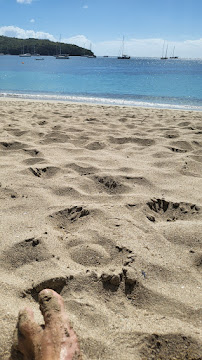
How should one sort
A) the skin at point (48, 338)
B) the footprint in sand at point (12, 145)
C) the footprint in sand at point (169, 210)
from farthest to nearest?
the footprint in sand at point (12, 145), the footprint in sand at point (169, 210), the skin at point (48, 338)

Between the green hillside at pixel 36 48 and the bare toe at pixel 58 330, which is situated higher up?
the green hillside at pixel 36 48

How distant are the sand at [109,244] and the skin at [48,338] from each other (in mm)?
109

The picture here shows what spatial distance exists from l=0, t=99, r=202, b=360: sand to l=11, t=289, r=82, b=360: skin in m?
0.11

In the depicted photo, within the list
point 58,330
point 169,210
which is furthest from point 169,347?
point 169,210

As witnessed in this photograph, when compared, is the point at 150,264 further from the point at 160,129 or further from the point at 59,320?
the point at 160,129

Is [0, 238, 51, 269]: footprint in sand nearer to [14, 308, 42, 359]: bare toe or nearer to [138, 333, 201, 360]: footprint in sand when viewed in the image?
[14, 308, 42, 359]: bare toe

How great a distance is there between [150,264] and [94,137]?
8.93 feet

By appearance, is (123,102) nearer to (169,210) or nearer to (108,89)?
(108,89)

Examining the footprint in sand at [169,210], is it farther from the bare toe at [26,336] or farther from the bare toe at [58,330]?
the bare toe at [26,336]

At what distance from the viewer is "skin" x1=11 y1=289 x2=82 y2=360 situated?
1.02 m

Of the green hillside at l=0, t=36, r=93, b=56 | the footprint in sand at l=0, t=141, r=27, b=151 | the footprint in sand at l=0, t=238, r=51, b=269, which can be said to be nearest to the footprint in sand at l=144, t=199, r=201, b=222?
the footprint in sand at l=0, t=238, r=51, b=269

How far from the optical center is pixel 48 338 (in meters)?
1.07

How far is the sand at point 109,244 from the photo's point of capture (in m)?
1.25

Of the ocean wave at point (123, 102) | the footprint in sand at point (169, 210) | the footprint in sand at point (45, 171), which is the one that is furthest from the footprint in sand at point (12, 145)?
the ocean wave at point (123, 102)
